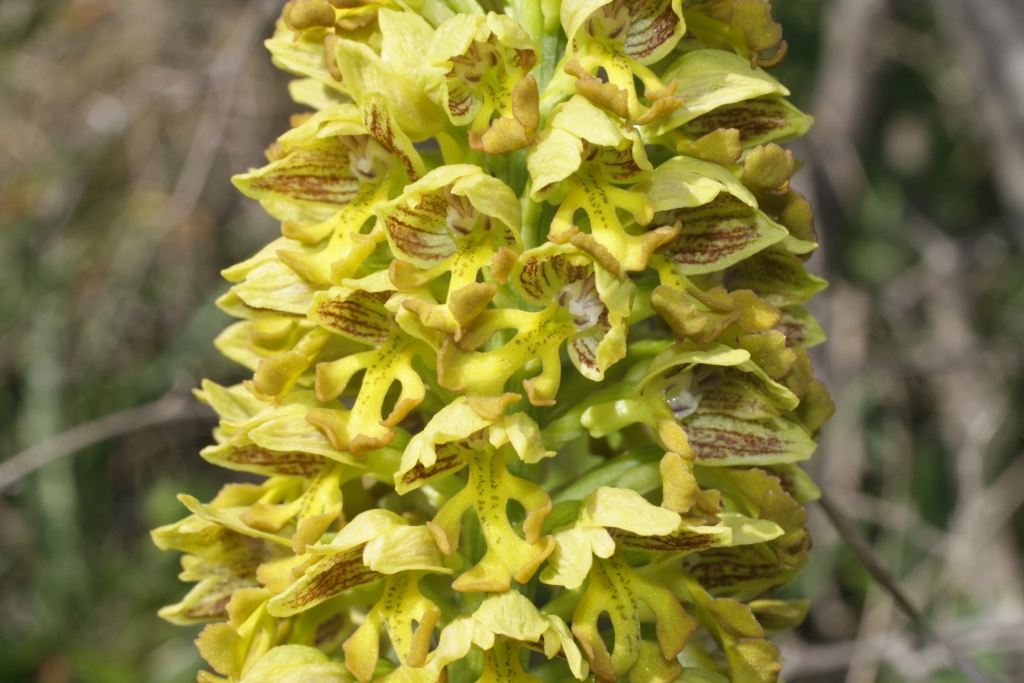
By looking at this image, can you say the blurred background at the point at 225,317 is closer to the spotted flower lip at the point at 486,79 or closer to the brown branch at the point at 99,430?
the brown branch at the point at 99,430

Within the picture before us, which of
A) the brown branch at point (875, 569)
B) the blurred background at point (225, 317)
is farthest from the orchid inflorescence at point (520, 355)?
the blurred background at point (225, 317)

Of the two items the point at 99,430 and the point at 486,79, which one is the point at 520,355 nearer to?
the point at 486,79

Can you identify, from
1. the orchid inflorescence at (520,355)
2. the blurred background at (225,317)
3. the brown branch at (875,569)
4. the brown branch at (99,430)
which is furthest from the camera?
the blurred background at (225,317)

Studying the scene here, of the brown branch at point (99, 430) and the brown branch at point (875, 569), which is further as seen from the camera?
the brown branch at point (99, 430)

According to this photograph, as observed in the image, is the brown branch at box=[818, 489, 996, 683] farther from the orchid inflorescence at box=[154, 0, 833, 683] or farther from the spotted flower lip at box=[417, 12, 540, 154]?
the spotted flower lip at box=[417, 12, 540, 154]

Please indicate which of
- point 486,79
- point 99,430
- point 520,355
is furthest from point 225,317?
point 520,355
